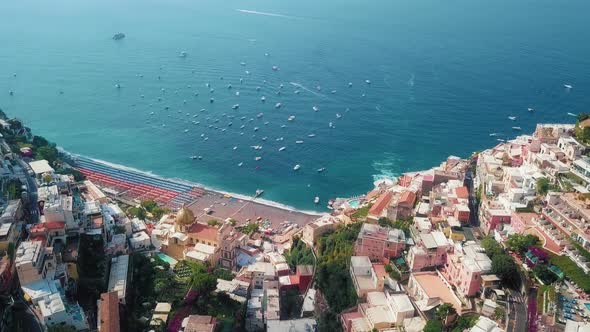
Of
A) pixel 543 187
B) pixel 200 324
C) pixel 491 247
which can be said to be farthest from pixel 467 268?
pixel 200 324

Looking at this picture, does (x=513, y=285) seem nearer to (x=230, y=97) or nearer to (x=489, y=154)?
(x=489, y=154)

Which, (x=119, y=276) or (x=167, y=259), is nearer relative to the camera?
(x=119, y=276)

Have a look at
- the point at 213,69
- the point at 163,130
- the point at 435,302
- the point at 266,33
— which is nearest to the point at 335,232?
the point at 435,302

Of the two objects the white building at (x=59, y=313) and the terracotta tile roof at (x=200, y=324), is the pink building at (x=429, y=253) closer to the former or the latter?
the terracotta tile roof at (x=200, y=324)

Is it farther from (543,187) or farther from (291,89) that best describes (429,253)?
(291,89)

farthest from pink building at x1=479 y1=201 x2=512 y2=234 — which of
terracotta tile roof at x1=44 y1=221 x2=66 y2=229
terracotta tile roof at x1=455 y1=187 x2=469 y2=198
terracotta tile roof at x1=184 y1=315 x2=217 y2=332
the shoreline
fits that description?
terracotta tile roof at x1=44 y1=221 x2=66 y2=229

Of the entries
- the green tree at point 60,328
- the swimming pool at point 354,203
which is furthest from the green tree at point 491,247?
the green tree at point 60,328
